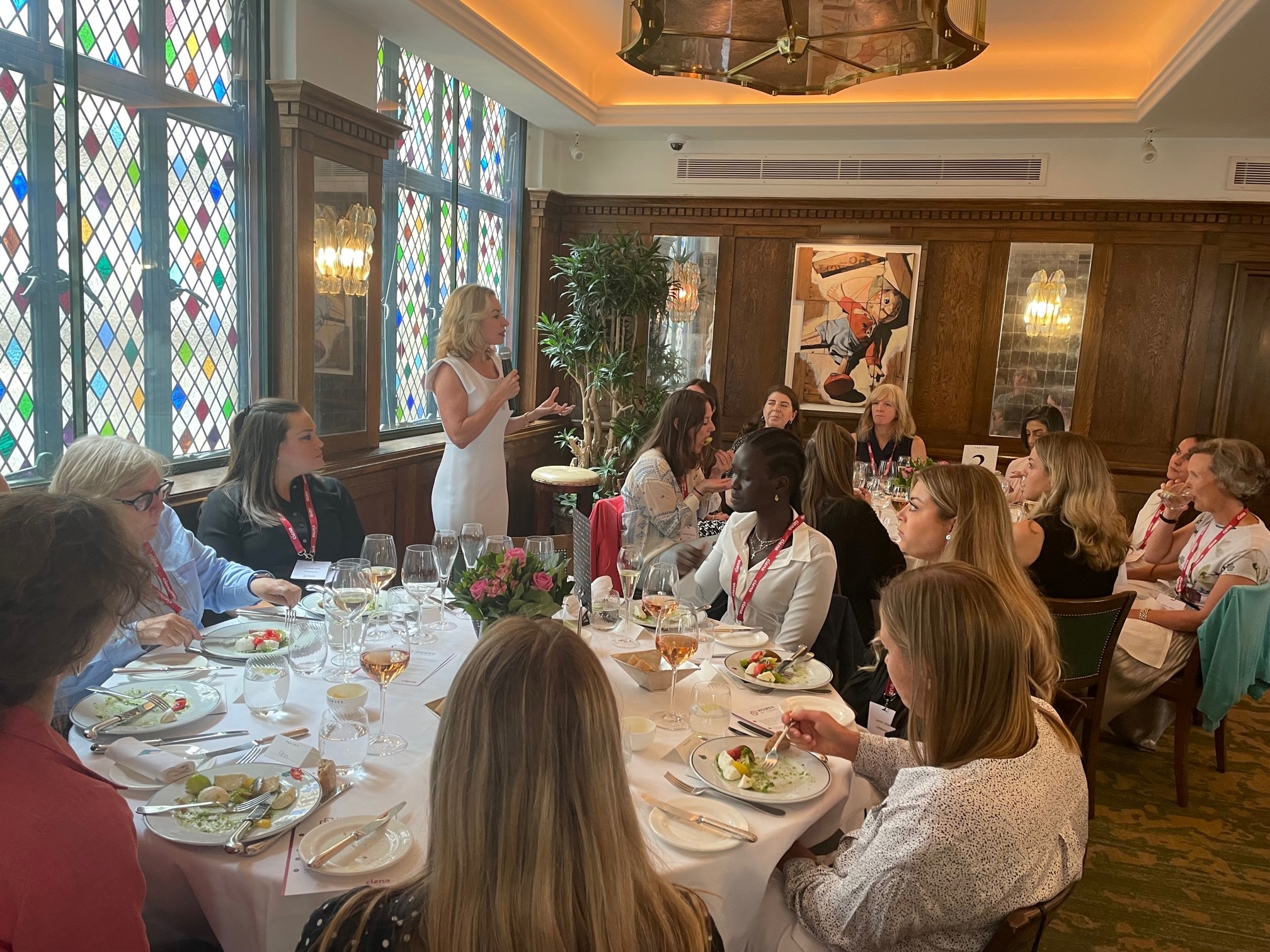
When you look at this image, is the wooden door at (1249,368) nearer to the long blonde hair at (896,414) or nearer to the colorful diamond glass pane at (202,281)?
the long blonde hair at (896,414)

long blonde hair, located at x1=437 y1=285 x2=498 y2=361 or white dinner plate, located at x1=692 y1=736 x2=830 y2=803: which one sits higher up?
long blonde hair, located at x1=437 y1=285 x2=498 y2=361

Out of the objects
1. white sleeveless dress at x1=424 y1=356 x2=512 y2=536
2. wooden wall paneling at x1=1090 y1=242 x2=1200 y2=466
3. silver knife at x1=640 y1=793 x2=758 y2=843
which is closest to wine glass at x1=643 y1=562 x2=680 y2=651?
silver knife at x1=640 y1=793 x2=758 y2=843

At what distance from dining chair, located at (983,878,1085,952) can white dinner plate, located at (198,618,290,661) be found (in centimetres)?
152

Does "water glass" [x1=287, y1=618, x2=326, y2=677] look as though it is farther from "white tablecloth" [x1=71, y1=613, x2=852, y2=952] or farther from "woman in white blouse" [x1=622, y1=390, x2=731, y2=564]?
"woman in white blouse" [x1=622, y1=390, x2=731, y2=564]

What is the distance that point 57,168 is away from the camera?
3189 millimetres

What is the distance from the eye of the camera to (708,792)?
1.68 metres

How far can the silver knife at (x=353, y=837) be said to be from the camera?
138cm

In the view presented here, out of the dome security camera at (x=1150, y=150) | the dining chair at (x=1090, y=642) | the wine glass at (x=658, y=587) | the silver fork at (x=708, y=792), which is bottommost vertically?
the dining chair at (x=1090, y=642)

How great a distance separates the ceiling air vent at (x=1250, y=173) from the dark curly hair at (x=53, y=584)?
303 inches

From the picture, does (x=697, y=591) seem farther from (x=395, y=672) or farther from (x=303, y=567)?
(x=395, y=672)

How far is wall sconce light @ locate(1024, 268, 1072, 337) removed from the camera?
6.96 m

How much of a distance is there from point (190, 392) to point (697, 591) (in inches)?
97.1

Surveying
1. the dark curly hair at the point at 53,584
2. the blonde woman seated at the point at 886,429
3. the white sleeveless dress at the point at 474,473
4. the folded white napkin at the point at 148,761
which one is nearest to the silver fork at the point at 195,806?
the folded white napkin at the point at 148,761

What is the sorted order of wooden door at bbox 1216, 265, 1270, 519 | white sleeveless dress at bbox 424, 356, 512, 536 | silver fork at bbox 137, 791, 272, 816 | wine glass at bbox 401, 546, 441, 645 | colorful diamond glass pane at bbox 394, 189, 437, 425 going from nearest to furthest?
silver fork at bbox 137, 791, 272, 816
wine glass at bbox 401, 546, 441, 645
white sleeveless dress at bbox 424, 356, 512, 536
colorful diamond glass pane at bbox 394, 189, 437, 425
wooden door at bbox 1216, 265, 1270, 519
